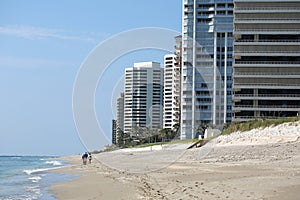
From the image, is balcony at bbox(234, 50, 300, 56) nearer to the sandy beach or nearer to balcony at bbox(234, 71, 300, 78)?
balcony at bbox(234, 71, 300, 78)

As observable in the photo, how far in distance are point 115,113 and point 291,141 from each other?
20.1 meters

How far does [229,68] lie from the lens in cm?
10750

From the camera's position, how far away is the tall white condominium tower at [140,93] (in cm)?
2612

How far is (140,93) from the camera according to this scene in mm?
27188

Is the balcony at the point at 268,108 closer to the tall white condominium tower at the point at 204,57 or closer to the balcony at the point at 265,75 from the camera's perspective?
the balcony at the point at 265,75

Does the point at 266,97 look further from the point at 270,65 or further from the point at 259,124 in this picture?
the point at 259,124

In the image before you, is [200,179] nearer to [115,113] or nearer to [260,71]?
[115,113]

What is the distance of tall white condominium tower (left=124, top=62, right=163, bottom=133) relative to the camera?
1028 inches

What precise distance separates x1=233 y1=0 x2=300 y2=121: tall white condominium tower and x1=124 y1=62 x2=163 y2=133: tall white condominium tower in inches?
1957

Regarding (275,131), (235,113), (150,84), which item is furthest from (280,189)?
(235,113)

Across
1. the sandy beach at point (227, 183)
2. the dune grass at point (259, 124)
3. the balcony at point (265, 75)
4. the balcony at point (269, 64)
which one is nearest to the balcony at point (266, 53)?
the balcony at point (269, 64)

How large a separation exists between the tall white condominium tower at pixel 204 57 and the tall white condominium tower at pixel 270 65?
17066 mm

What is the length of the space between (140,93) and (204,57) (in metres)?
77.9

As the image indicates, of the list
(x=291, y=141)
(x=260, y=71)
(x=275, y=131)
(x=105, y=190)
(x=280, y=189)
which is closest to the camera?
(x=280, y=189)
